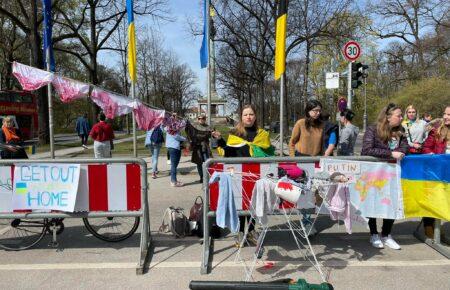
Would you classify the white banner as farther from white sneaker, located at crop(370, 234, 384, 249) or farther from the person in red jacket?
the person in red jacket

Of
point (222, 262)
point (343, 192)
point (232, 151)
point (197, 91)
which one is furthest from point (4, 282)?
point (197, 91)

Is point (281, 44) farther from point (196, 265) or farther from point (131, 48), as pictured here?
point (196, 265)

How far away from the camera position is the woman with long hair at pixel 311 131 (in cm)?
576

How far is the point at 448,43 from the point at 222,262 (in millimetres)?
35906

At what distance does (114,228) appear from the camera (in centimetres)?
602

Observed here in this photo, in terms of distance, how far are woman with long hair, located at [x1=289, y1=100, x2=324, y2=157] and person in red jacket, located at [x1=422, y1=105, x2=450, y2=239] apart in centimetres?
148

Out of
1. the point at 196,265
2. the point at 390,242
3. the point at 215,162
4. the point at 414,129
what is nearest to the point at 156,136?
the point at 414,129

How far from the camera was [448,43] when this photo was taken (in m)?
33.9

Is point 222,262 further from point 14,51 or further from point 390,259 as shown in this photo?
point 14,51

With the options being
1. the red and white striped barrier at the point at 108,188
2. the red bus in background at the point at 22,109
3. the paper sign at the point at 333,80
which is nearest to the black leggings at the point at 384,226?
the red and white striped barrier at the point at 108,188

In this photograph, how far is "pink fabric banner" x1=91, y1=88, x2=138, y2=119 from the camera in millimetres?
6723

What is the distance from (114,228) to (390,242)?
387 cm

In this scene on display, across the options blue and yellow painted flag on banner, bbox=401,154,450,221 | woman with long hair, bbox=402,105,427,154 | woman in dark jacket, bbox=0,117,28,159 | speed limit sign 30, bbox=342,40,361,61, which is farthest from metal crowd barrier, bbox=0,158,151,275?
speed limit sign 30, bbox=342,40,361,61

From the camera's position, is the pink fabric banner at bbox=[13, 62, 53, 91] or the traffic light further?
the traffic light
